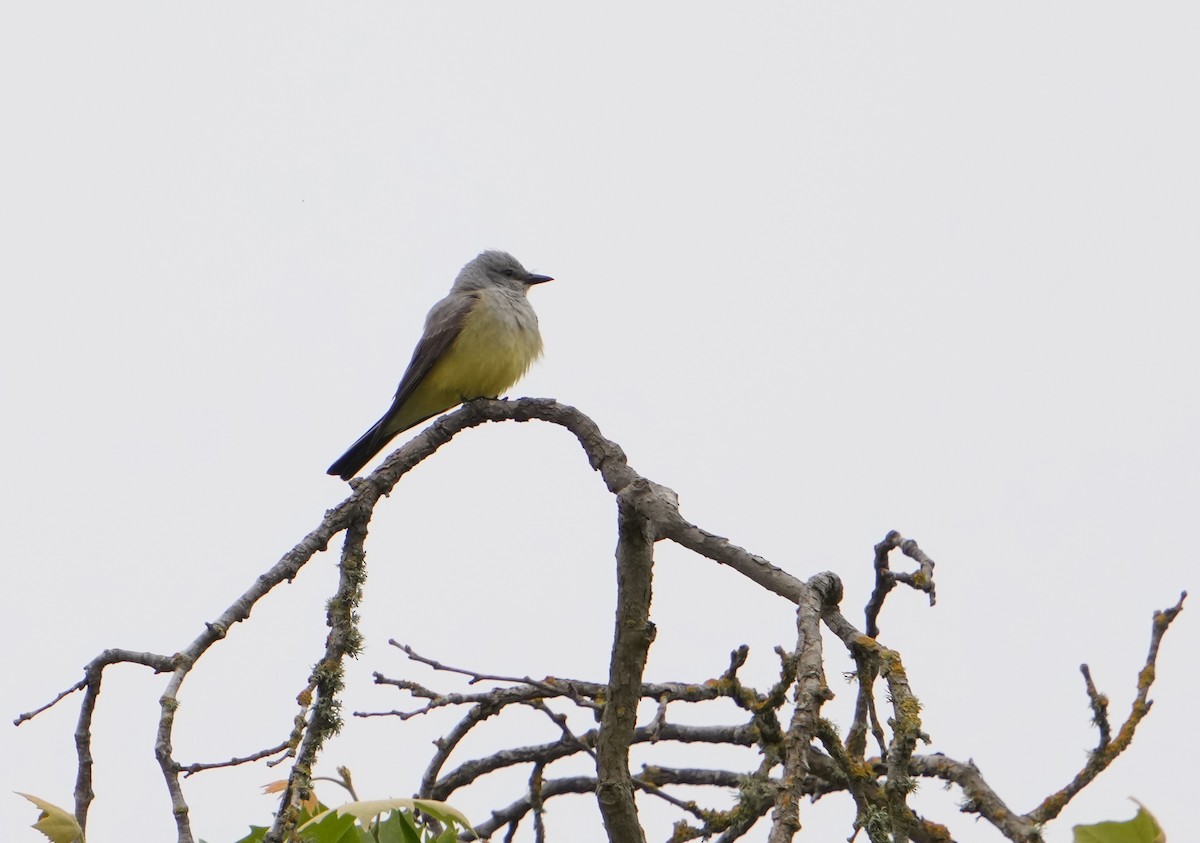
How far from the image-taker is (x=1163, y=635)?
287 cm

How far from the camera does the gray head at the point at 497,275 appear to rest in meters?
8.13

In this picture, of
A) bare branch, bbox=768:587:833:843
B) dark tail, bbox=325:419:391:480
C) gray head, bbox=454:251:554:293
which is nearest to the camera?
bare branch, bbox=768:587:833:843

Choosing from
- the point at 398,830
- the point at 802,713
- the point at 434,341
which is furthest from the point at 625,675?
the point at 434,341

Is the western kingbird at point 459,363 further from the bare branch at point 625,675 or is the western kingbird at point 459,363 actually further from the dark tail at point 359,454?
the bare branch at point 625,675

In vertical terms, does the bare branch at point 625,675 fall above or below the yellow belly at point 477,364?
below

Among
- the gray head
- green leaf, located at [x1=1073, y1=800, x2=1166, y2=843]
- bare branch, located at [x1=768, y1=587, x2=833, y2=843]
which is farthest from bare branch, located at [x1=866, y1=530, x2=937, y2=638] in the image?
the gray head

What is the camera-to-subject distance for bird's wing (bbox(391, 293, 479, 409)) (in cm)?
710

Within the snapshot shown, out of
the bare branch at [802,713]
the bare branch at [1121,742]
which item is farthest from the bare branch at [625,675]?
the bare branch at [1121,742]

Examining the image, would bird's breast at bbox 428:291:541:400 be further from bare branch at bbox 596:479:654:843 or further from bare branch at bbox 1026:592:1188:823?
bare branch at bbox 1026:592:1188:823

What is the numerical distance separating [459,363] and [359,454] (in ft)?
2.49

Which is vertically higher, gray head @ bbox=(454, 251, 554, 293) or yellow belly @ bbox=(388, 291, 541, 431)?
gray head @ bbox=(454, 251, 554, 293)

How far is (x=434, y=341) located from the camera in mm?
7219

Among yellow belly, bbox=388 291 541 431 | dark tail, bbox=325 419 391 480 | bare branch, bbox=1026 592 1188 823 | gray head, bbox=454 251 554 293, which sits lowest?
bare branch, bbox=1026 592 1188 823

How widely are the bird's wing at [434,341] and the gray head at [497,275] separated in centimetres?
51
